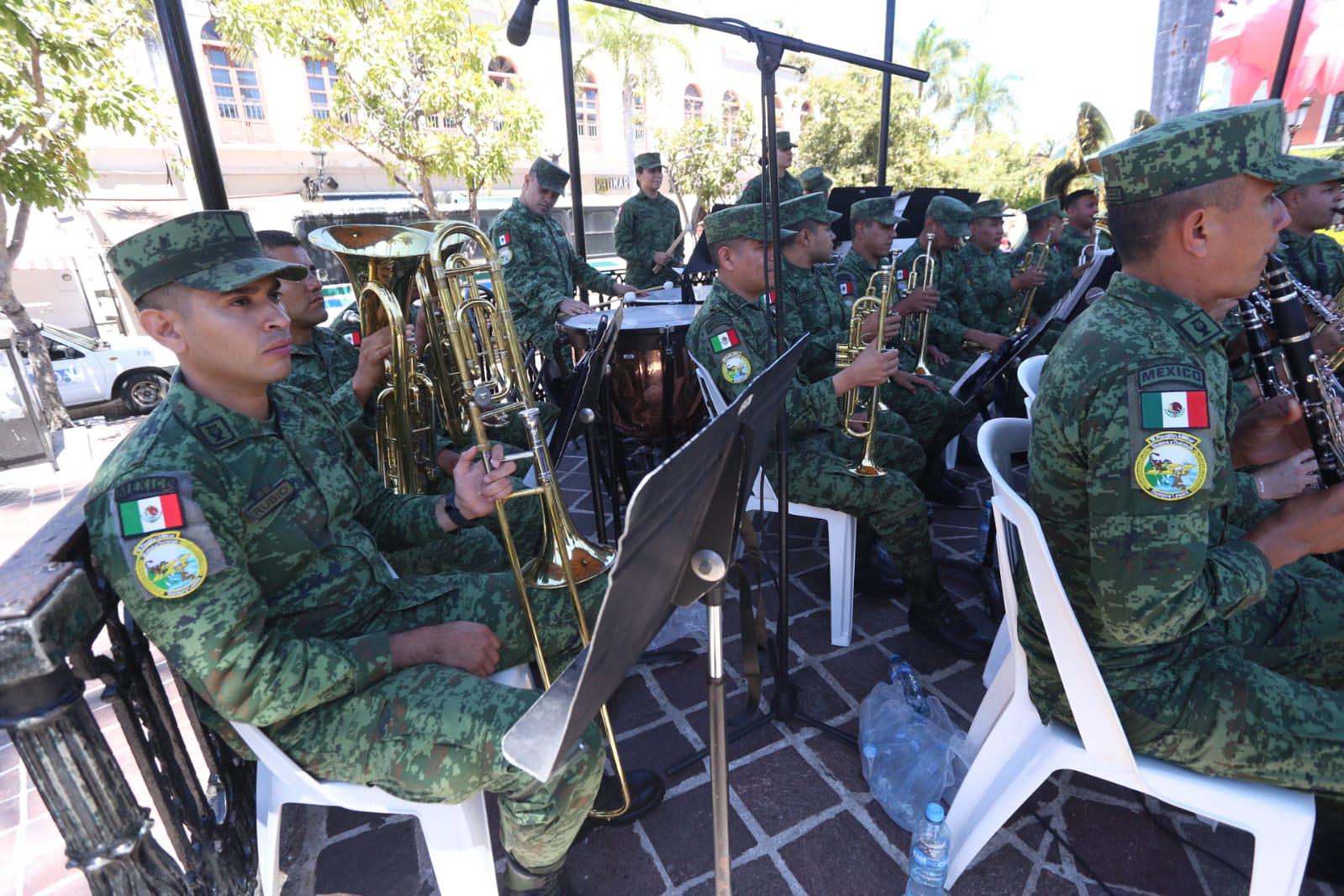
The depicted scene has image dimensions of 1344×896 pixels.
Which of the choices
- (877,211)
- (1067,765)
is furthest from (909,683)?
(877,211)

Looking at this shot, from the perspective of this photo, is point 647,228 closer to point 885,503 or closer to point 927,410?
point 927,410

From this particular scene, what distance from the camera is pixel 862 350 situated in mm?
3314

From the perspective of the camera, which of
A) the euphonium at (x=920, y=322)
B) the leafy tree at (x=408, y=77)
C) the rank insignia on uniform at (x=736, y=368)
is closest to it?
the rank insignia on uniform at (x=736, y=368)

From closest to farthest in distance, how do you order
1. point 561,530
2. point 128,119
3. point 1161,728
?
point 1161,728
point 561,530
point 128,119

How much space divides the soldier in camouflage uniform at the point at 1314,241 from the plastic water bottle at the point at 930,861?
3352 mm

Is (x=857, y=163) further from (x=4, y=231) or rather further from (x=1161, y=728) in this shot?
(x=1161, y=728)

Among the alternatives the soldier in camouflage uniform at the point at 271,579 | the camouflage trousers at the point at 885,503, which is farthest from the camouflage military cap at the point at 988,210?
the soldier in camouflage uniform at the point at 271,579

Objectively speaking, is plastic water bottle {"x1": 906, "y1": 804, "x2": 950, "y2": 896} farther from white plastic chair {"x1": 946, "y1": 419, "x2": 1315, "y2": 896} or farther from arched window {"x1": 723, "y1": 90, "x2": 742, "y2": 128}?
arched window {"x1": 723, "y1": 90, "x2": 742, "y2": 128}

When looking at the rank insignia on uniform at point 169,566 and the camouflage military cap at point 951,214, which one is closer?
the rank insignia on uniform at point 169,566

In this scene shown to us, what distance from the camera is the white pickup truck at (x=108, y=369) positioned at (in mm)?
9078

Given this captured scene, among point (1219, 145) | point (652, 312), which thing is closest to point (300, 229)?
point (652, 312)

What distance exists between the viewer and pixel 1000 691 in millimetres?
2189

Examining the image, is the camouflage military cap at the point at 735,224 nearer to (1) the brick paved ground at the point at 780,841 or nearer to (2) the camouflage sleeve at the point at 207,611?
(1) the brick paved ground at the point at 780,841

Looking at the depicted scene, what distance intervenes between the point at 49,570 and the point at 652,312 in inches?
136
